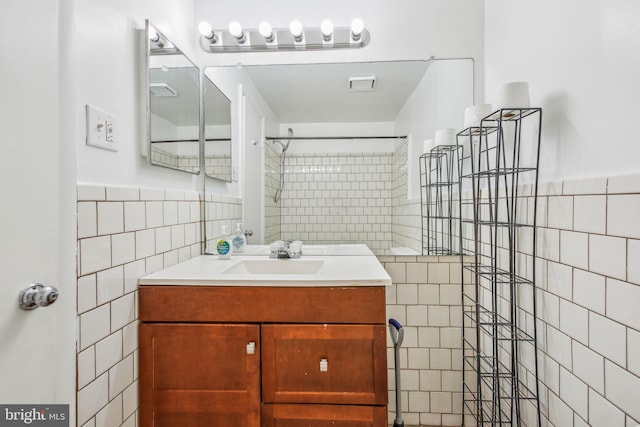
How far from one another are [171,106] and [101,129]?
0.46m

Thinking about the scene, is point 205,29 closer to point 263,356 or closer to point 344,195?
point 344,195

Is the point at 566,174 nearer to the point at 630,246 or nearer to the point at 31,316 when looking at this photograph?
the point at 630,246

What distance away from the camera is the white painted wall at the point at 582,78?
0.84 m

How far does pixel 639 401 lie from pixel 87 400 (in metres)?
1.44

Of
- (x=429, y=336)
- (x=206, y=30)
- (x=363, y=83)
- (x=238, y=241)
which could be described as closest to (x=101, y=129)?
(x=238, y=241)

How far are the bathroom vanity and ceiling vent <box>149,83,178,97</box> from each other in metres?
0.73

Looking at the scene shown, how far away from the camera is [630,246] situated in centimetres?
81

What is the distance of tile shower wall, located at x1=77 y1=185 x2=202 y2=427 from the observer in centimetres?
92

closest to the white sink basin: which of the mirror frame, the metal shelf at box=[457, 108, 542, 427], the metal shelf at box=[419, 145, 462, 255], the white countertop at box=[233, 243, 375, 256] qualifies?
the white countertop at box=[233, 243, 375, 256]

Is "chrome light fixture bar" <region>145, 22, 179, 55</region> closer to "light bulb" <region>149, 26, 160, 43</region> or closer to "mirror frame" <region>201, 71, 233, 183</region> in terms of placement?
"light bulb" <region>149, 26, 160, 43</region>

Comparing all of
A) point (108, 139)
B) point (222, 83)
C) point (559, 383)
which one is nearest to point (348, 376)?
point (559, 383)

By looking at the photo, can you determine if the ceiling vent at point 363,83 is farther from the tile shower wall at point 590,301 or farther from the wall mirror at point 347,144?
the tile shower wall at point 590,301

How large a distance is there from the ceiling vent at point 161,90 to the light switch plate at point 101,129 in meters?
0.27

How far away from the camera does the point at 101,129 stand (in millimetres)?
1016
